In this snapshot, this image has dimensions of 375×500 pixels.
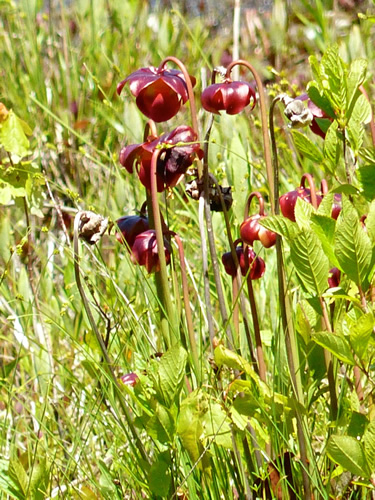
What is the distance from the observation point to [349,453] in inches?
33.2

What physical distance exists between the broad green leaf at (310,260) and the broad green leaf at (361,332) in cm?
7

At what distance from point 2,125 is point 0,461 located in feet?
2.05

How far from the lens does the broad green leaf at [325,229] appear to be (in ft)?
2.84

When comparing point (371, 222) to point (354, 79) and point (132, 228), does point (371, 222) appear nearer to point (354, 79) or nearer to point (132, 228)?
point (354, 79)

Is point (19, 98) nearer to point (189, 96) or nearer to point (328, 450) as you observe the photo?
point (189, 96)

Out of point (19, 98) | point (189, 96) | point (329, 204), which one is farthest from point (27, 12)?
point (329, 204)

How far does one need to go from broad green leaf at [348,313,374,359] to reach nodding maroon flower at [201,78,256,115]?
0.35 m

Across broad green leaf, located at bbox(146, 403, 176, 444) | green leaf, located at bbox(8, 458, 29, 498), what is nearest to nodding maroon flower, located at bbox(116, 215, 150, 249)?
broad green leaf, located at bbox(146, 403, 176, 444)

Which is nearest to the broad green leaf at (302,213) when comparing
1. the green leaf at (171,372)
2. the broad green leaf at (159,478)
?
the green leaf at (171,372)

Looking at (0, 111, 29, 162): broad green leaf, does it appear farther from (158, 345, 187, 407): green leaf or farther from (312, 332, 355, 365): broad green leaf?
(312, 332, 355, 365): broad green leaf

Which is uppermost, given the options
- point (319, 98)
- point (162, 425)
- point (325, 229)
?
point (319, 98)

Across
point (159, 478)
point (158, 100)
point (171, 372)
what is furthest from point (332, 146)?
point (159, 478)

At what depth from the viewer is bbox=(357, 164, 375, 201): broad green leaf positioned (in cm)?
97

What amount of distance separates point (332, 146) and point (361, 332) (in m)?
0.29
